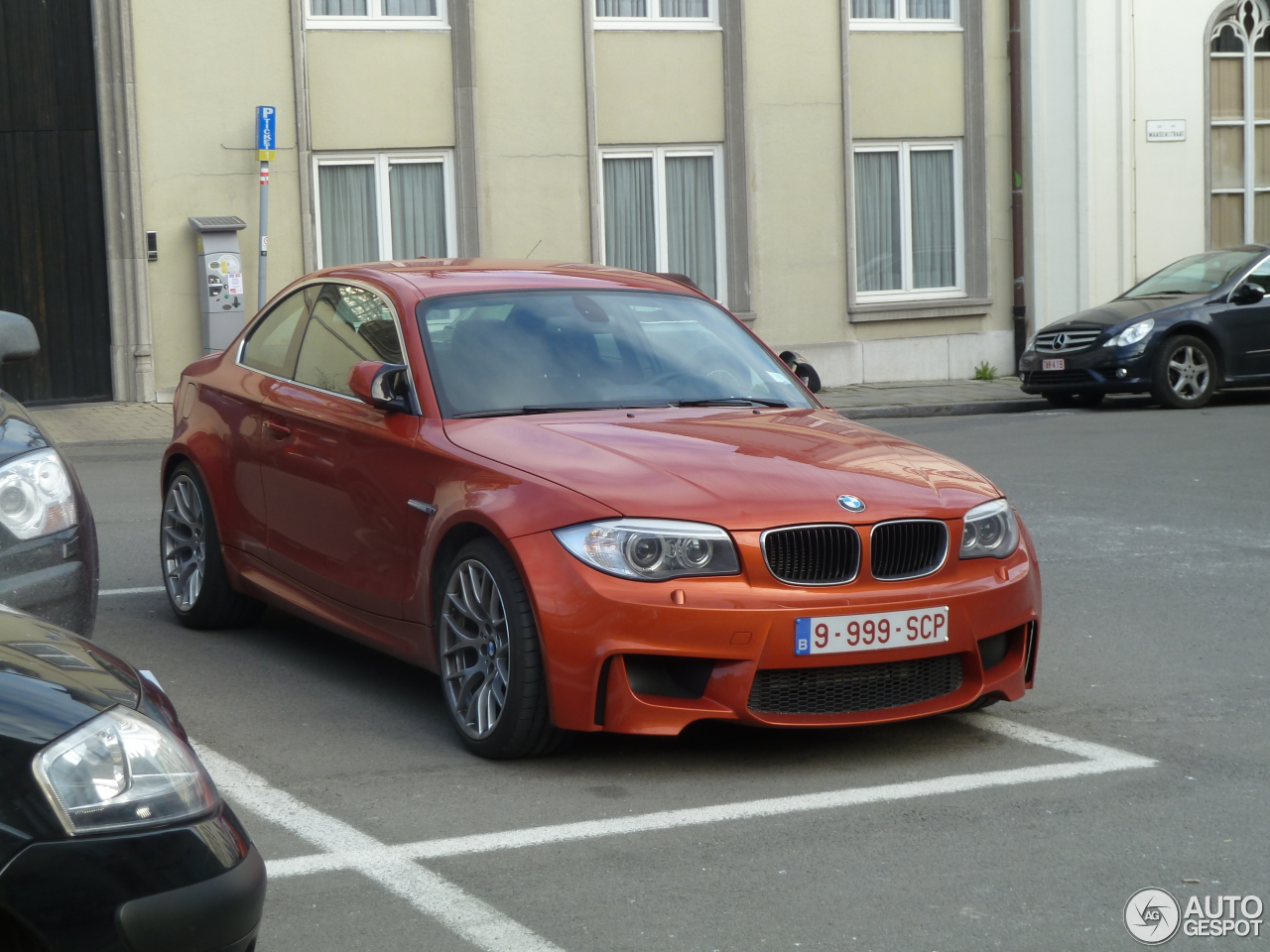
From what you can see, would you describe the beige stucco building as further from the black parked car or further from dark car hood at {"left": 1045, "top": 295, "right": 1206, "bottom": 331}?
the black parked car

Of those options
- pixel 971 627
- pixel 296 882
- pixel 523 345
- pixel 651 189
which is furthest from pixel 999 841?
pixel 651 189

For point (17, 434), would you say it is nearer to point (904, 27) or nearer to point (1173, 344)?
point (1173, 344)

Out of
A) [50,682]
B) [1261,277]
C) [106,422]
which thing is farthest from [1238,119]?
[50,682]

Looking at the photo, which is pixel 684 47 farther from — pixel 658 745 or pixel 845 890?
pixel 845 890

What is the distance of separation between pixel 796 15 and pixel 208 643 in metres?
16.2

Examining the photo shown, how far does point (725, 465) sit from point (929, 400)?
14515 mm

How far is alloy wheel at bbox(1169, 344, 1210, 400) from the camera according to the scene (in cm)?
1778

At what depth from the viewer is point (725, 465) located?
5129 millimetres

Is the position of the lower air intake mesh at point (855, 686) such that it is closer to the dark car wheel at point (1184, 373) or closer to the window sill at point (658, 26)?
the dark car wheel at point (1184, 373)

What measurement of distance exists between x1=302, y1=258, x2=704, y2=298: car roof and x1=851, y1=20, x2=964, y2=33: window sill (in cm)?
1595

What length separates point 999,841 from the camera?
4.33m

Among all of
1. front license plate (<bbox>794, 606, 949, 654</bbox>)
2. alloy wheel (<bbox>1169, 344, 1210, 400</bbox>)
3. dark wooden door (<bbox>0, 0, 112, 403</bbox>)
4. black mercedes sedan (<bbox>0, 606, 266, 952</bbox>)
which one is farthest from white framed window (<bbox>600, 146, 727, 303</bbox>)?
black mercedes sedan (<bbox>0, 606, 266, 952</bbox>)

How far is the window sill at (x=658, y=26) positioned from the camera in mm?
20406

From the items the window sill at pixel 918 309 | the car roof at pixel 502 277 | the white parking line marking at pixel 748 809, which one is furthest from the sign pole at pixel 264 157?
the white parking line marking at pixel 748 809
